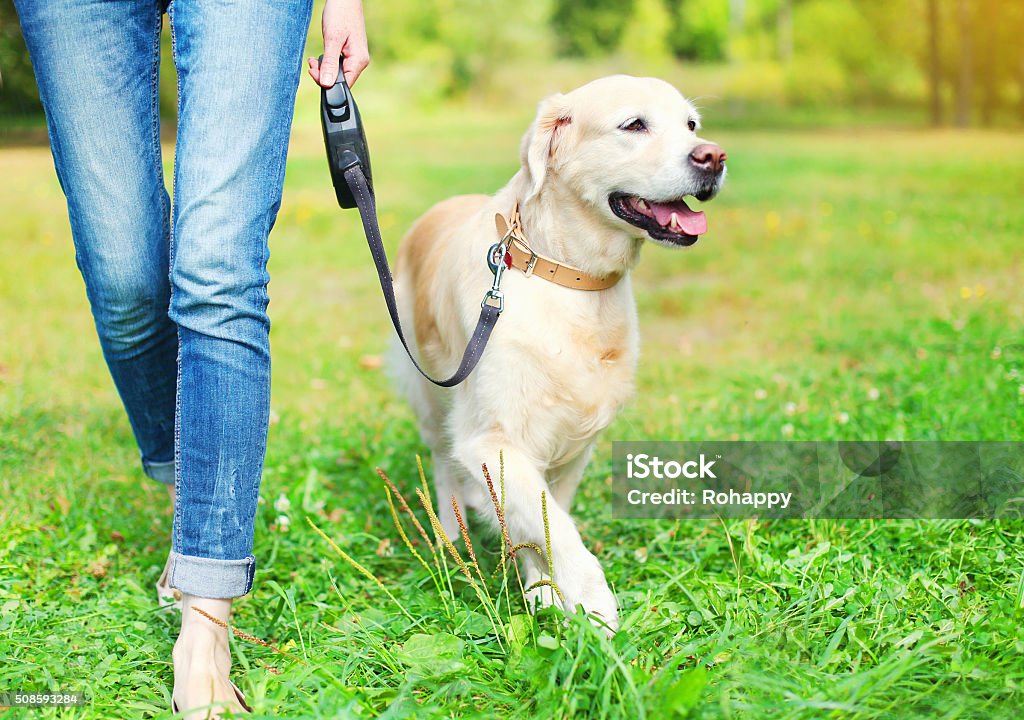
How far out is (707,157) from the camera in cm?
233

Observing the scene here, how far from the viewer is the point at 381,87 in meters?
15.7

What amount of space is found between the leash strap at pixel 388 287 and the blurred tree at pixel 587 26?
16.7 meters

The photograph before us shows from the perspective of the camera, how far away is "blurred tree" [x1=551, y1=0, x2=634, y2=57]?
59.5 ft

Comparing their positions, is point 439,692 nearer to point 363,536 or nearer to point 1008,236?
point 363,536

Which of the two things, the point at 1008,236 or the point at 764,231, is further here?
the point at 764,231

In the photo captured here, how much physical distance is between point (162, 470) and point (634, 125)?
151 cm

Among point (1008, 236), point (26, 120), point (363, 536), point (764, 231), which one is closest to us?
point (363, 536)

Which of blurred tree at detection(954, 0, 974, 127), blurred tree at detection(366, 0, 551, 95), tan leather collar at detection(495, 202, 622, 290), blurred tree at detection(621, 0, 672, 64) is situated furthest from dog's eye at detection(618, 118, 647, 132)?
blurred tree at detection(621, 0, 672, 64)

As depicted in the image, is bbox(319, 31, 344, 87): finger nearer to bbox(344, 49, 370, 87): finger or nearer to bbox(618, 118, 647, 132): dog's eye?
bbox(344, 49, 370, 87): finger

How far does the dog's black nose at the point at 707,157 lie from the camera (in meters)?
2.33

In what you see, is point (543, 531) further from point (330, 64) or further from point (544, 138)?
point (330, 64)

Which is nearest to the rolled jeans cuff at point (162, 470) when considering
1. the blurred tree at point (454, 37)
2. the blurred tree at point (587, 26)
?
the blurred tree at point (454, 37)

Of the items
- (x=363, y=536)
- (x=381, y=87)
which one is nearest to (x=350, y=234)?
(x=363, y=536)

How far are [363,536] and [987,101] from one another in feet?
43.3
